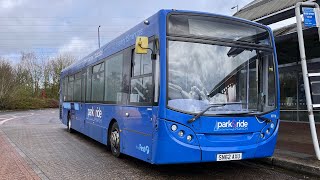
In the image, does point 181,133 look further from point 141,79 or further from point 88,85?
point 88,85

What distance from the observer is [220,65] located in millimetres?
7012

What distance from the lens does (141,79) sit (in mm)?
7438

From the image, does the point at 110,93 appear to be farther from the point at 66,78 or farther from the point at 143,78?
the point at 66,78

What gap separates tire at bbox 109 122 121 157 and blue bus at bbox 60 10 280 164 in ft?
2.47

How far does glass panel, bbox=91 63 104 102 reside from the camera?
10406 millimetres

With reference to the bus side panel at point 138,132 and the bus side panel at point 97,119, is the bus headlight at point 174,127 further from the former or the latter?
the bus side panel at point 97,119

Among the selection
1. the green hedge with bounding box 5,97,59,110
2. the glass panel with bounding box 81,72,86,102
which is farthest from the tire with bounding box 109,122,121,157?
the green hedge with bounding box 5,97,59,110

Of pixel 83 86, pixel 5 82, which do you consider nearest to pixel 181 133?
pixel 83 86

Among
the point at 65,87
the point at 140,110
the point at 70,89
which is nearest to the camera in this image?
the point at 140,110

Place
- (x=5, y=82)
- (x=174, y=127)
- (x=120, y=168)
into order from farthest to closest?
(x=5, y=82) → (x=120, y=168) → (x=174, y=127)

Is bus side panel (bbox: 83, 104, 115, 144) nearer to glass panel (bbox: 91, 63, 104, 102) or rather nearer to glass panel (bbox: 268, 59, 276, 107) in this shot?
glass panel (bbox: 91, 63, 104, 102)

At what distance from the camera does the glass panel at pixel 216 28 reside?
689 cm

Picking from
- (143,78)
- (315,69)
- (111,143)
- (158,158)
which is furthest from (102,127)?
(315,69)

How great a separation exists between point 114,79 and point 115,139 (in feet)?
4.70
